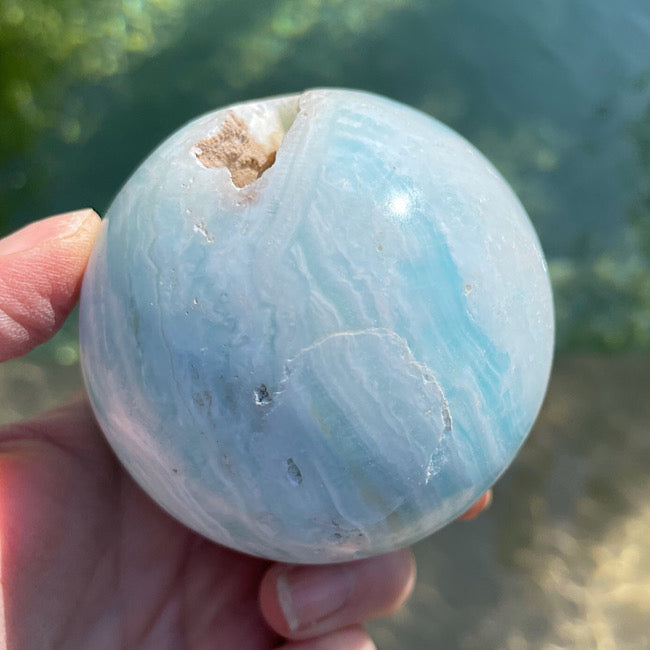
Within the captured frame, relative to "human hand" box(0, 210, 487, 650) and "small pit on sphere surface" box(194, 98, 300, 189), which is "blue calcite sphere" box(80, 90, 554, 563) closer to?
"small pit on sphere surface" box(194, 98, 300, 189)

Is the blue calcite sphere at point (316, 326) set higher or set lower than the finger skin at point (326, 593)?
higher

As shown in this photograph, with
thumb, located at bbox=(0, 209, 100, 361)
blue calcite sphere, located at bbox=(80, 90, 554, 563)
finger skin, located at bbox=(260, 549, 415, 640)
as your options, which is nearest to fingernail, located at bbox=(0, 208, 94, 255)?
thumb, located at bbox=(0, 209, 100, 361)

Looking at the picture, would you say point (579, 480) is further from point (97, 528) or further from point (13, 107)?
point (13, 107)

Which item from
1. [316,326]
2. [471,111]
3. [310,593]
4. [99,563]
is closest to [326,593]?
[310,593]

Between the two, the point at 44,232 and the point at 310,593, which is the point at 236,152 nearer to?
the point at 44,232

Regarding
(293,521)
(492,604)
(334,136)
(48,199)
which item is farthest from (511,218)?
(48,199)

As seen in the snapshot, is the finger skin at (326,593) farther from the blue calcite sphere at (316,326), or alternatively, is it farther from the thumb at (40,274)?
the thumb at (40,274)

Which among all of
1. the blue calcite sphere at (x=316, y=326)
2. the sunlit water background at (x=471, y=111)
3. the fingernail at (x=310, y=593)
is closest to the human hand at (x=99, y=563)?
the fingernail at (x=310, y=593)
